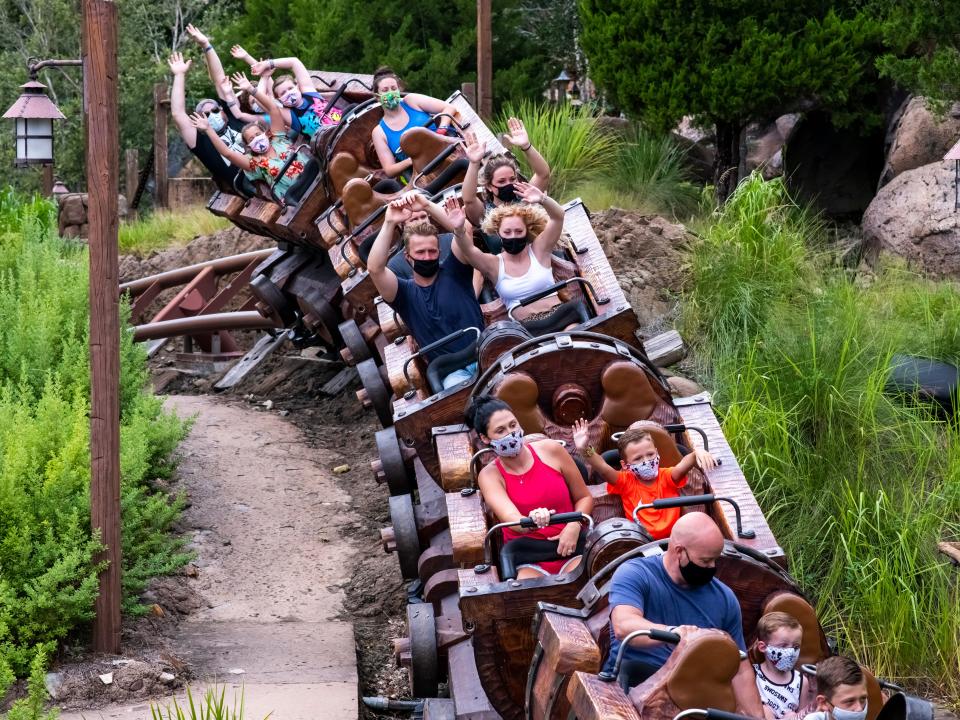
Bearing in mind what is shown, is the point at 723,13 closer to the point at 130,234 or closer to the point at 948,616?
the point at 948,616

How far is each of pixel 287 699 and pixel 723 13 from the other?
7.67 m

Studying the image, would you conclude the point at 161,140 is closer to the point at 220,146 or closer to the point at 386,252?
the point at 220,146

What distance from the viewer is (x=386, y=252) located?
6684mm

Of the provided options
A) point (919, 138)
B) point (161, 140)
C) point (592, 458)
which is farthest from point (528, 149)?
point (161, 140)

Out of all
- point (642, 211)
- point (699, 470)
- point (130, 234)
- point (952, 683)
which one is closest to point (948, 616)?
point (952, 683)

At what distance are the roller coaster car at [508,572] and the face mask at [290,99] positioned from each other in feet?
17.5

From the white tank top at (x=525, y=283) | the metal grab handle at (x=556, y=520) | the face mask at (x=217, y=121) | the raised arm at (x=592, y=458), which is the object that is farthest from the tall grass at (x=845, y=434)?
the face mask at (x=217, y=121)

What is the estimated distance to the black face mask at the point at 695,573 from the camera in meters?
3.89

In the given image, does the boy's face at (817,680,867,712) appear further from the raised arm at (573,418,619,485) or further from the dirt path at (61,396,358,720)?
the dirt path at (61,396,358,720)

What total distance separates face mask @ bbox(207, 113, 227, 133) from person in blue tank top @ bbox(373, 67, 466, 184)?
1.84 m

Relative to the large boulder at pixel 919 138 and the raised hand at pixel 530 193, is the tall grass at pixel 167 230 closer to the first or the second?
the large boulder at pixel 919 138

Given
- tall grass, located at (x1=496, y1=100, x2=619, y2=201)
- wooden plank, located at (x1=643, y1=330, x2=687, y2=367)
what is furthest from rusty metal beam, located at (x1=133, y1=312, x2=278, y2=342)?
wooden plank, located at (x1=643, y1=330, x2=687, y2=367)

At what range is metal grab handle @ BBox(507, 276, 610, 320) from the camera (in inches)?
250

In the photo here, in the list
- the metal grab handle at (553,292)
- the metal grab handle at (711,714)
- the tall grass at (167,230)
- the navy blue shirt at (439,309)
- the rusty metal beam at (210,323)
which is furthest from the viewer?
the tall grass at (167,230)
